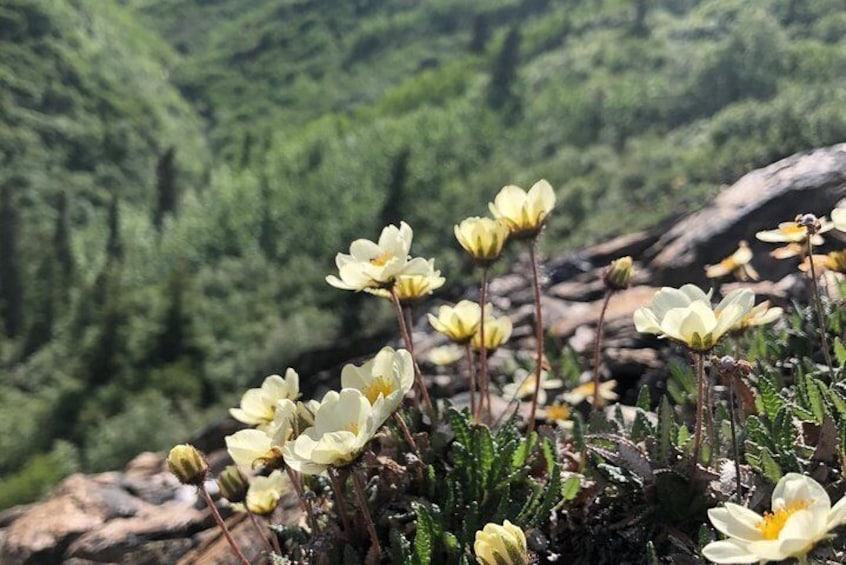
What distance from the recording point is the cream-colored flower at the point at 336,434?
214cm

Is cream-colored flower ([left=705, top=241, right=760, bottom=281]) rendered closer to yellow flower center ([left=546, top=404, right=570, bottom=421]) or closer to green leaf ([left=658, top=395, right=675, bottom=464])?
yellow flower center ([left=546, top=404, right=570, bottom=421])

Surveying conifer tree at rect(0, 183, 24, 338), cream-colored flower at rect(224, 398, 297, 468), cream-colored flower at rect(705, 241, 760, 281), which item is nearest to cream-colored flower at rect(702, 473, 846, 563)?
cream-colored flower at rect(224, 398, 297, 468)

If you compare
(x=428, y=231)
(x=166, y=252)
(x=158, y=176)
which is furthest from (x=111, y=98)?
(x=428, y=231)

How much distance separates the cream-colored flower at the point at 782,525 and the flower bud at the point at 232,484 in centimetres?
180

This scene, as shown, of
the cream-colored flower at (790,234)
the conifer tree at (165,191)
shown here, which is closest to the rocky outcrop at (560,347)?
the cream-colored flower at (790,234)

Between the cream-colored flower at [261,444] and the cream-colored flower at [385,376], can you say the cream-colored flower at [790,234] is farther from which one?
the cream-colored flower at [261,444]

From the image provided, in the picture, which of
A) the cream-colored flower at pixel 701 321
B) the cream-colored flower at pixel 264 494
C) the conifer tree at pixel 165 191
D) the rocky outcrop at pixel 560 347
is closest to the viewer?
the cream-colored flower at pixel 701 321

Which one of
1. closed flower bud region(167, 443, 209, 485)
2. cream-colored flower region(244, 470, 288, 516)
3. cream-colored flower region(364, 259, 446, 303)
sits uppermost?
cream-colored flower region(364, 259, 446, 303)

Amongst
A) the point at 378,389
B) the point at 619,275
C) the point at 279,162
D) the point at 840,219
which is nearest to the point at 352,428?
the point at 378,389

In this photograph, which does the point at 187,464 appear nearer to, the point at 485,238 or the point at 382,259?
the point at 382,259

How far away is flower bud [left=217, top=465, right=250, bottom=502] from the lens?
115 inches

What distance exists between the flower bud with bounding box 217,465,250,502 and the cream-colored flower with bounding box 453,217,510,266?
4.05 ft

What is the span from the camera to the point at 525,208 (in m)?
2.99

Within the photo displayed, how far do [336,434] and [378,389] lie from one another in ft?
1.34
